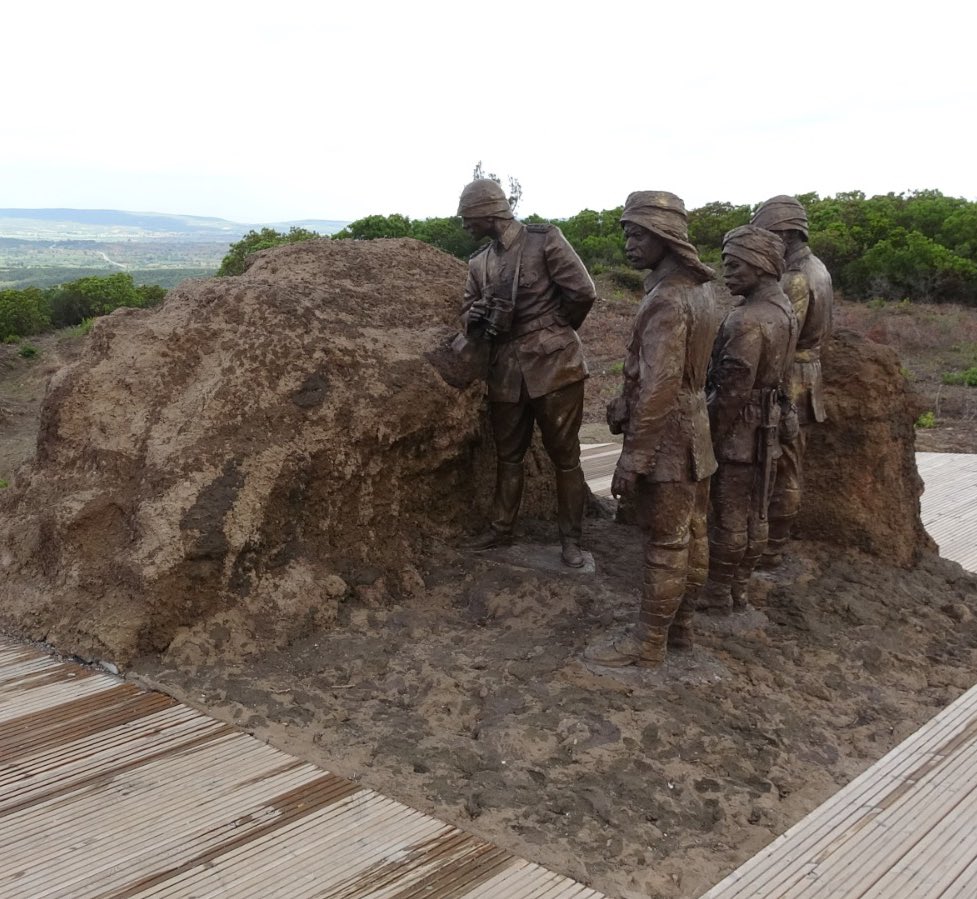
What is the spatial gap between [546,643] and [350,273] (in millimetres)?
2813

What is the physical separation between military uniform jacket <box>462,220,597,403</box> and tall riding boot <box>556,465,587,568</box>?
580 millimetres

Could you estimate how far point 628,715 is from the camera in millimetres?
Result: 3859

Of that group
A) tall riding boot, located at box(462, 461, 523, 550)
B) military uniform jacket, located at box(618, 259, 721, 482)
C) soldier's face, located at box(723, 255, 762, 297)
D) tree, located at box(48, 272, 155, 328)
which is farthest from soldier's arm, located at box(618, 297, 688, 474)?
tree, located at box(48, 272, 155, 328)

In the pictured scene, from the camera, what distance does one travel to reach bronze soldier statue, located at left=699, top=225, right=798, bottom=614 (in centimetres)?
446

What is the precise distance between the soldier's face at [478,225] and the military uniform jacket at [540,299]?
90 mm

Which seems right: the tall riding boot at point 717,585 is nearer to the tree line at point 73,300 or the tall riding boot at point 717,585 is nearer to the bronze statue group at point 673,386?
→ the bronze statue group at point 673,386

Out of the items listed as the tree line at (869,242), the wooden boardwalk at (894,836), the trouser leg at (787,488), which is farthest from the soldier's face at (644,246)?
the tree line at (869,242)

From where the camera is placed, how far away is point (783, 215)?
516 cm

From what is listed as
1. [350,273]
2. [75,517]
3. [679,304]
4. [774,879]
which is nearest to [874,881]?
[774,879]

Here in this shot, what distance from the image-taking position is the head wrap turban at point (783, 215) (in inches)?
203

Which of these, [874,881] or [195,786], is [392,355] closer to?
[195,786]

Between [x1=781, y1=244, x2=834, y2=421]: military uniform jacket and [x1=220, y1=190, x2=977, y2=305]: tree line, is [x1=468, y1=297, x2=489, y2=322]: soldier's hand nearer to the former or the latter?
[x1=781, y1=244, x2=834, y2=421]: military uniform jacket

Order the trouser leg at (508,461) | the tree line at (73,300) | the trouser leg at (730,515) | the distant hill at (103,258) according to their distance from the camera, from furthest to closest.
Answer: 1. the distant hill at (103,258)
2. the tree line at (73,300)
3. the trouser leg at (508,461)
4. the trouser leg at (730,515)

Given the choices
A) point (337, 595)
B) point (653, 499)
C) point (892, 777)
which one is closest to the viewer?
point (892, 777)
